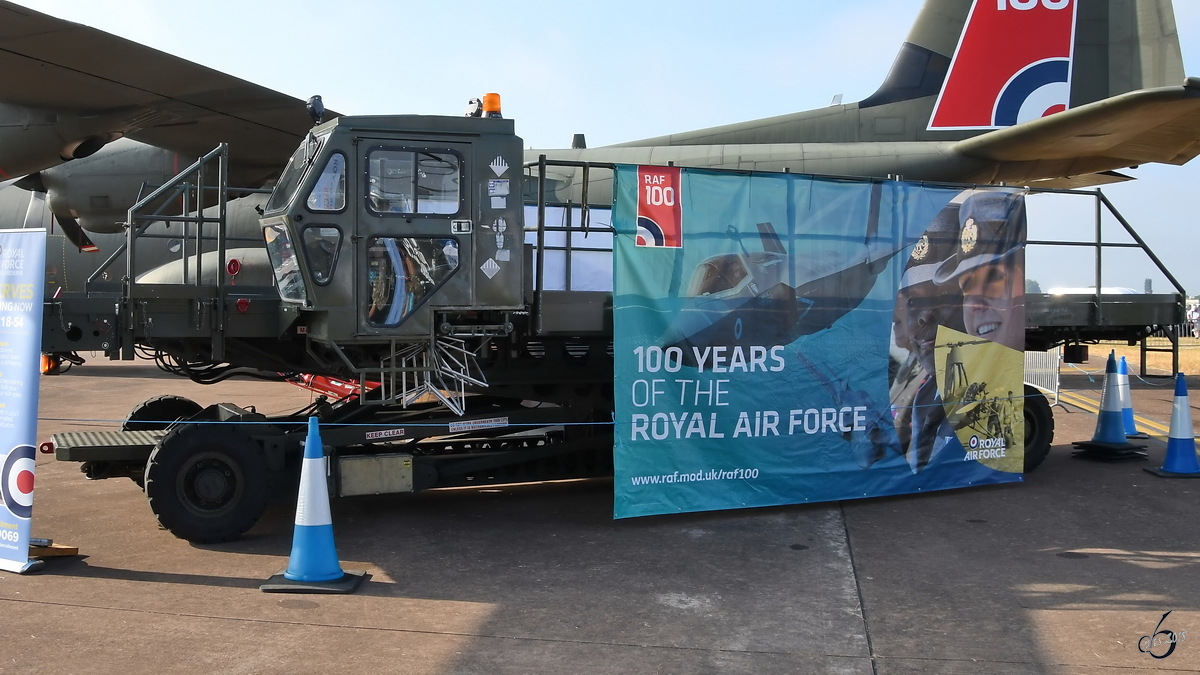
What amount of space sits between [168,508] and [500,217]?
342cm

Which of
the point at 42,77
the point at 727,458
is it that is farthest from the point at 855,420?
the point at 42,77

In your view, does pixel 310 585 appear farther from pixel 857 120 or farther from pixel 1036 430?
pixel 857 120

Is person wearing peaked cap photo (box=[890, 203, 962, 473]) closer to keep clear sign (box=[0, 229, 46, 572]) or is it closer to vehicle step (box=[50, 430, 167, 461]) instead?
vehicle step (box=[50, 430, 167, 461])

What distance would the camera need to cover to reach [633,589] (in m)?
5.75

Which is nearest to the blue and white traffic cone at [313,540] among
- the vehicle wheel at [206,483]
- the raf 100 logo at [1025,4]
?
the vehicle wheel at [206,483]

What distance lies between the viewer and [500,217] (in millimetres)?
6871

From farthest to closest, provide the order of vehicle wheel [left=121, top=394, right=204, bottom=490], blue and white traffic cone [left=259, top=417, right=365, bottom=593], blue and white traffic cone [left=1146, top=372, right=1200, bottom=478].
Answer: blue and white traffic cone [left=1146, top=372, right=1200, bottom=478]
vehicle wheel [left=121, top=394, right=204, bottom=490]
blue and white traffic cone [left=259, top=417, right=365, bottom=593]

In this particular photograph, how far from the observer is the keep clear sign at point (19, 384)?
6.00 metres

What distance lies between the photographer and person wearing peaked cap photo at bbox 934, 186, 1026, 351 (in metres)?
8.45

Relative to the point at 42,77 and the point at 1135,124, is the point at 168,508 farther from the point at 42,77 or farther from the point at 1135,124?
the point at 1135,124

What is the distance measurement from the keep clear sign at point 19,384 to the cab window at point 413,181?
2.39 m

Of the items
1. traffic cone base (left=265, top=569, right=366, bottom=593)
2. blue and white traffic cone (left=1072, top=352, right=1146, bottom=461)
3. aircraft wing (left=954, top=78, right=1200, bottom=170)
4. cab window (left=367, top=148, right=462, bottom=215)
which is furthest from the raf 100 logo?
traffic cone base (left=265, top=569, right=366, bottom=593)

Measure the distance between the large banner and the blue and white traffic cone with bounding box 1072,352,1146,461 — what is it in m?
2.37

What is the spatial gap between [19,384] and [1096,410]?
16.4 meters
